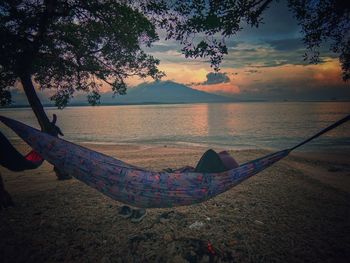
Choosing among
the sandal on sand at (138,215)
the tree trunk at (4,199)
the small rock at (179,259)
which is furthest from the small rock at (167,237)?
the tree trunk at (4,199)

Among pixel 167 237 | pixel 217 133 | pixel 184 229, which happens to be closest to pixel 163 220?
pixel 184 229

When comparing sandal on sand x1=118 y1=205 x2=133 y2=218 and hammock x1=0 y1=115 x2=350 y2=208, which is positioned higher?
hammock x1=0 y1=115 x2=350 y2=208

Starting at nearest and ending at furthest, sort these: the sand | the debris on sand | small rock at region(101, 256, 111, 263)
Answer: small rock at region(101, 256, 111, 263) < the sand < the debris on sand

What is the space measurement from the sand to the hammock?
717 mm

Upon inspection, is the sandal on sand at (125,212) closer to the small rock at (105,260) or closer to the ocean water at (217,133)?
A: the small rock at (105,260)

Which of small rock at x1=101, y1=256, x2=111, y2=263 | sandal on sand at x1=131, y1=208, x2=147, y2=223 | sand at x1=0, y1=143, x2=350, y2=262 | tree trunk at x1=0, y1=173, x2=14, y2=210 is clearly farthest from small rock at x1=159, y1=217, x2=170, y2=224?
tree trunk at x1=0, y1=173, x2=14, y2=210

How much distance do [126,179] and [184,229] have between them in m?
1.62

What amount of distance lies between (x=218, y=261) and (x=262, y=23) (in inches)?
222

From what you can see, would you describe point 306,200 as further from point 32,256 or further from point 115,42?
point 115,42

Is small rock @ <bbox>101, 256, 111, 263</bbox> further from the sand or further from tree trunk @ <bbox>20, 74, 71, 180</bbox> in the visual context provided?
tree trunk @ <bbox>20, 74, 71, 180</bbox>

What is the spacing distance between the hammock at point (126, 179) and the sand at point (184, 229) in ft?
2.35

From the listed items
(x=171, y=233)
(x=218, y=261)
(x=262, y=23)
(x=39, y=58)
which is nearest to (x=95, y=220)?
(x=171, y=233)

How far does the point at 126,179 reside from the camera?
4430mm

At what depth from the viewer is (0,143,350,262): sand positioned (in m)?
4.04
